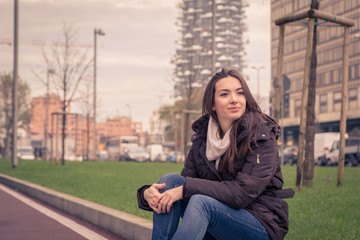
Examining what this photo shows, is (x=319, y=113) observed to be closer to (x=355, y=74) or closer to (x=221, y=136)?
(x=355, y=74)

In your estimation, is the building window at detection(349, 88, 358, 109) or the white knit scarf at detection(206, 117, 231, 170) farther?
the building window at detection(349, 88, 358, 109)

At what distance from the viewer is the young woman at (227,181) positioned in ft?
10.7

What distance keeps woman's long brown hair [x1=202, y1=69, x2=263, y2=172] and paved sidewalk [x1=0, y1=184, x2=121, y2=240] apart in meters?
3.02

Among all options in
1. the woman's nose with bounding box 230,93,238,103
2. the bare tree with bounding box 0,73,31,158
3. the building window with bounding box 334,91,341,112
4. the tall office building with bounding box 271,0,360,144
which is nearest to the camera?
the woman's nose with bounding box 230,93,238,103

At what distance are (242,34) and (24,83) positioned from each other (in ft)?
460

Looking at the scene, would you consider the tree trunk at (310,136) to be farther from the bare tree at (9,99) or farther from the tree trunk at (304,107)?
the bare tree at (9,99)

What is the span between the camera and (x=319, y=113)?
61000 millimetres

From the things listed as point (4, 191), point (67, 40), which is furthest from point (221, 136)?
point (67, 40)

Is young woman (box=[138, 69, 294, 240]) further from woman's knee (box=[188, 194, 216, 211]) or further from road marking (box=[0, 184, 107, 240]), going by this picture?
road marking (box=[0, 184, 107, 240])

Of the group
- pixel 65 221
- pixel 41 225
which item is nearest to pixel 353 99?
pixel 65 221

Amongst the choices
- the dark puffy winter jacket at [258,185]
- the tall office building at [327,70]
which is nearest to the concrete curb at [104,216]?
the dark puffy winter jacket at [258,185]

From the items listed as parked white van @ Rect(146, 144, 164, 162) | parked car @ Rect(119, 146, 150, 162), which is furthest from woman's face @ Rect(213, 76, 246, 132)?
parked white van @ Rect(146, 144, 164, 162)

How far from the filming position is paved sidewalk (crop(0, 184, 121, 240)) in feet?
21.2

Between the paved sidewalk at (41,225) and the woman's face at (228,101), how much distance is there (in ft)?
10.1
